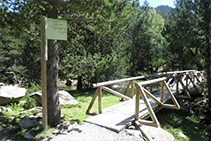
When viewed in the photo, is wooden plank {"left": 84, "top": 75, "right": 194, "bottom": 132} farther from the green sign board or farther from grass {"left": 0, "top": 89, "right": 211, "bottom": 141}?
the green sign board

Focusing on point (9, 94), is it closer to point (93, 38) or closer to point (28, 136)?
point (28, 136)

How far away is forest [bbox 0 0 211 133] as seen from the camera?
14.9ft

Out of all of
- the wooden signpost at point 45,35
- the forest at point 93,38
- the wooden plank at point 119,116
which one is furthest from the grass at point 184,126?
the wooden signpost at point 45,35

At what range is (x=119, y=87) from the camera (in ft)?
41.5

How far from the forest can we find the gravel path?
1.21 metres

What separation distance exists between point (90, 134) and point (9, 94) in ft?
14.0

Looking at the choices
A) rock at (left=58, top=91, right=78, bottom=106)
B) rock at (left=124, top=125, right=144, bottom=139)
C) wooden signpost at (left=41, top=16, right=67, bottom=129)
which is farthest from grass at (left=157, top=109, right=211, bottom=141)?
wooden signpost at (left=41, top=16, right=67, bottom=129)

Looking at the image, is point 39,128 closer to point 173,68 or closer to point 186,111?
point 186,111

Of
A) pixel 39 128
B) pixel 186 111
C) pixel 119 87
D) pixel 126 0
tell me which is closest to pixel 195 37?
pixel 186 111

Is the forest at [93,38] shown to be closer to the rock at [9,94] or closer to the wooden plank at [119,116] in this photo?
the wooden plank at [119,116]

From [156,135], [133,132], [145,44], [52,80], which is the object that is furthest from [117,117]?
[145,44]

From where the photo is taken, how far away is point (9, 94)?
20.8 ft

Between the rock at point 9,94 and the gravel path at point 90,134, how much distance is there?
3322 millimetres

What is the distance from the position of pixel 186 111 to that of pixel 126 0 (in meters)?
6.79
